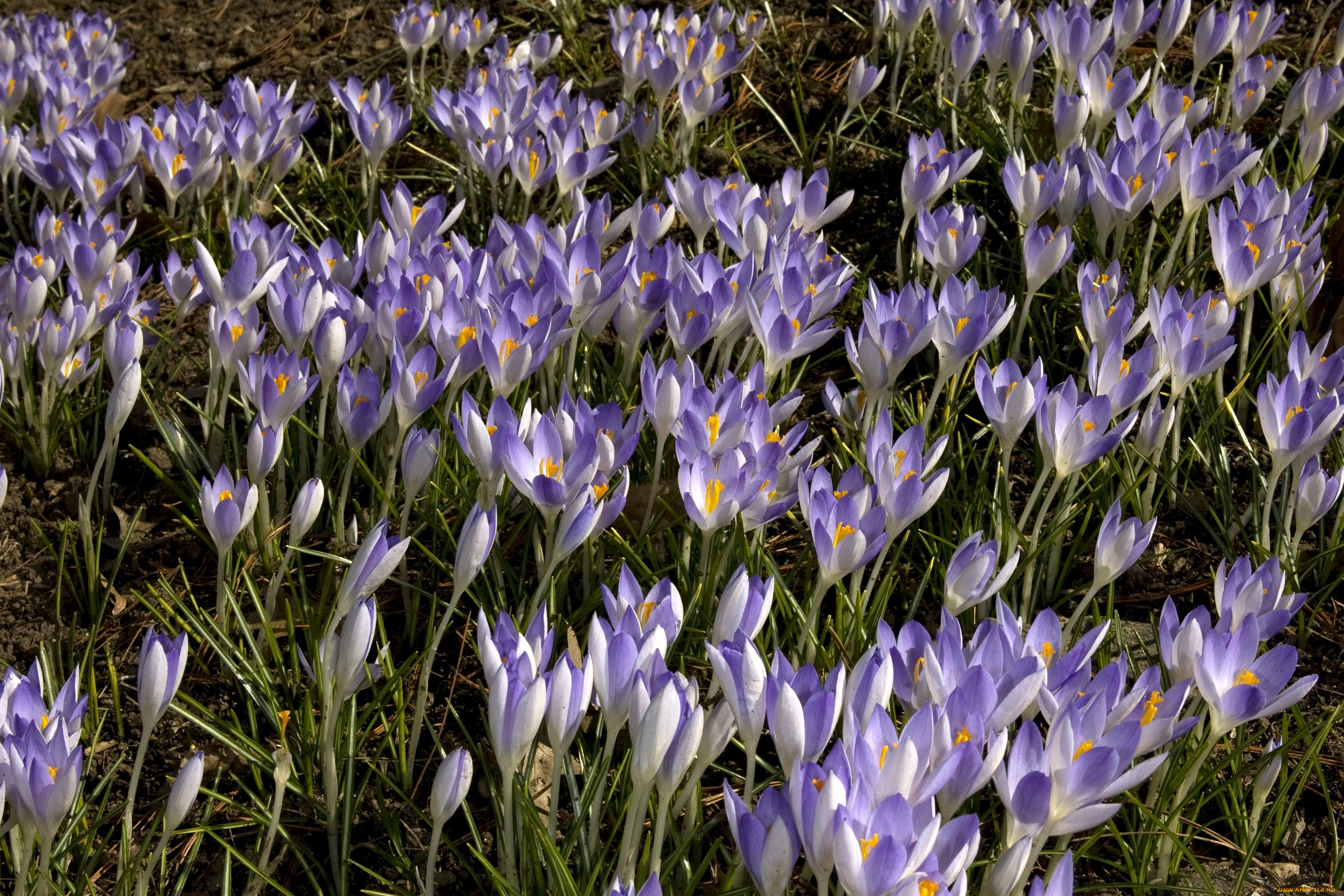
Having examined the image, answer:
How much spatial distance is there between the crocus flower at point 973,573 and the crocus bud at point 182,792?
0.91m

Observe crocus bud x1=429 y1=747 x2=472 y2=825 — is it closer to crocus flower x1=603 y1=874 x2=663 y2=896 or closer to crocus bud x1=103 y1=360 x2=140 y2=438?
crocus flower x1=603 y1=874 x2=663 y2=896

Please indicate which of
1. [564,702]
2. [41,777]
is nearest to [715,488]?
[564,702]

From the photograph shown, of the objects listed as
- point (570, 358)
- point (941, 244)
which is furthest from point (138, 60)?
point (941, 244)

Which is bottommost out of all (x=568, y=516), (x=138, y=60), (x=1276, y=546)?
(x=138, y=60)

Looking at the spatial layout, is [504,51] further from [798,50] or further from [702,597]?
[702,597]

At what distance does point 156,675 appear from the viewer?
1.40 m

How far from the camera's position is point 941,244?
232cm

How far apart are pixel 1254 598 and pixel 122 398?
1.70 metres

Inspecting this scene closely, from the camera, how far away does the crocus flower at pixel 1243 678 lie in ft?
4.39

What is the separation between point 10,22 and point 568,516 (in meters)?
4.13

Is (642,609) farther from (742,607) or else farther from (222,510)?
(222,510)

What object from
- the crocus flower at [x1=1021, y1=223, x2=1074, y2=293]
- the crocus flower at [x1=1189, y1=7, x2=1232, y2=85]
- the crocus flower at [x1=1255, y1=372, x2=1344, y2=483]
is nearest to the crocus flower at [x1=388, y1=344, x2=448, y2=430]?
the crocus flower at [x1=1021, y1=223, x2=1074, y2=293]

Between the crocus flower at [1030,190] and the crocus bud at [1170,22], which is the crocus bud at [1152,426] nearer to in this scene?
the crocus flower at [1030,190]

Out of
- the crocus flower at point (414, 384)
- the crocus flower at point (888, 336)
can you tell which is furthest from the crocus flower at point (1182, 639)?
the crocus flower at point (414, 384)
